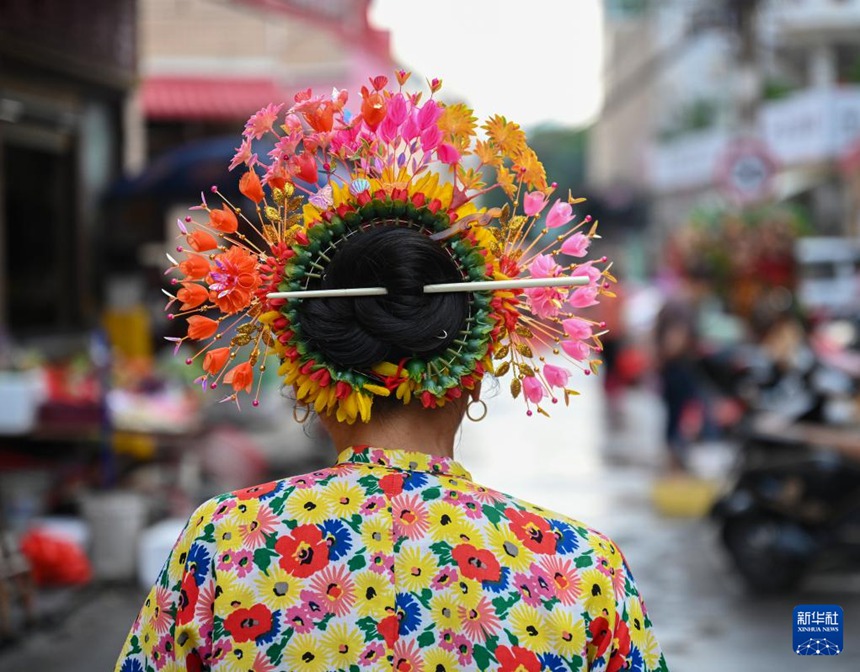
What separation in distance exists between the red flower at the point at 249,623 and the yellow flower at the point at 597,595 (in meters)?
0.45

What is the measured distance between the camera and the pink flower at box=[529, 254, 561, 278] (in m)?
2.13

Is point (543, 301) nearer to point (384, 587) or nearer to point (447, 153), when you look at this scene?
point (447, 153)

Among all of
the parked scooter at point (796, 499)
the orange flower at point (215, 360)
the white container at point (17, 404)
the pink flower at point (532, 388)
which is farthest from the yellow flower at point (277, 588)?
the white container at point (17, 404)

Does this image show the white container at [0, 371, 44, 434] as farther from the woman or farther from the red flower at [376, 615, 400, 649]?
the red flower at [376, 615, 400, 649]

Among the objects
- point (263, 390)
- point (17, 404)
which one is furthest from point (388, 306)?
point (263, 390)

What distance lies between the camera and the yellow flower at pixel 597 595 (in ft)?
6.18

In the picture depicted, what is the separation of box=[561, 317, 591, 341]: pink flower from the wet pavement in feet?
0.74

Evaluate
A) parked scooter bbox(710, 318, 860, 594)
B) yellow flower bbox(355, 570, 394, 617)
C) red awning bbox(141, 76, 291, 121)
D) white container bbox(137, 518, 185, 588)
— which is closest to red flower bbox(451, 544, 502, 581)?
yellow flower bbox(355, 570, 394, 617)

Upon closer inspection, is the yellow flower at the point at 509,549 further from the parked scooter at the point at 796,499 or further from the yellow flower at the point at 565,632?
the parked scooter at the point at 796,499

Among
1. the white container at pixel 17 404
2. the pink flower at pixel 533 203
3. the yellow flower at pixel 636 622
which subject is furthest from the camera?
the white container at pixel 17 404

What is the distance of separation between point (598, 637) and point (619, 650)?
1.6 inches

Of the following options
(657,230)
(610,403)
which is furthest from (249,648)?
(657,230)

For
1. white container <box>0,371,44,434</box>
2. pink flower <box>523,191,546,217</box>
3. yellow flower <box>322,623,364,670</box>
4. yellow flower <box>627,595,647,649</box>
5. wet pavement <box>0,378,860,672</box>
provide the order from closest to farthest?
1. yellow flower <box>322,623,364,670</box>
2. yellow flower <box>627,595,647,649</box>
3. pink flower <box>523,191,546,217</box>
4. wet pavement <box>0,378,860,672</box>
5. white container <box>0,371,44,434</box>

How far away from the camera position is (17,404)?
776cm
